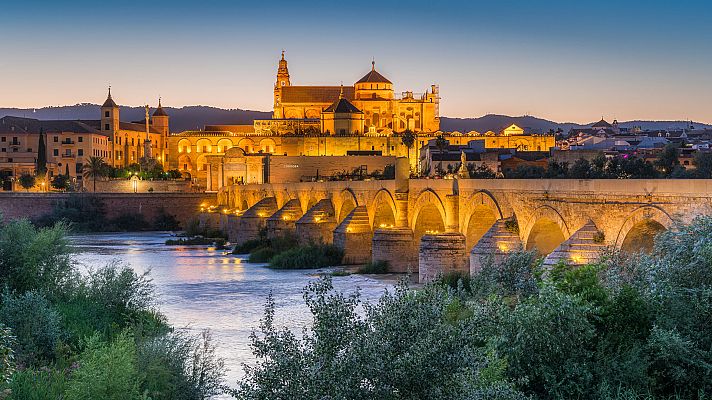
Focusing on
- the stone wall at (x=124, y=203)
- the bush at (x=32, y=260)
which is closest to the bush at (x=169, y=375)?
the bush at (x=32, y=260)

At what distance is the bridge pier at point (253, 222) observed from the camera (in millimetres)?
36281

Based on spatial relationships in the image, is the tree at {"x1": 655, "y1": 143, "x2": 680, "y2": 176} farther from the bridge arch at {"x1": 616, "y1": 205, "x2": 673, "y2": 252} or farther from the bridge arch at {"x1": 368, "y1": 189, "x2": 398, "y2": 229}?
the bridge arch at {"x1": 616, "y1": 205, "x2": 673, "y2": 252}

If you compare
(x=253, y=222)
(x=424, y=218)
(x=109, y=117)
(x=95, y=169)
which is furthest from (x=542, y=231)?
(x=109, y=117)

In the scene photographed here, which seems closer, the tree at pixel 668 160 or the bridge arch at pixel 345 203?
the bridge arch at pixel 345 203

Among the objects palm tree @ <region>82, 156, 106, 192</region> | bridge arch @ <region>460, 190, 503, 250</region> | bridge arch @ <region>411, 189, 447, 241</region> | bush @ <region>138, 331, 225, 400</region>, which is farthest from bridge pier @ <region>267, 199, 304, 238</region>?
palm tree @ <region>82, 156, 106, 192</region>

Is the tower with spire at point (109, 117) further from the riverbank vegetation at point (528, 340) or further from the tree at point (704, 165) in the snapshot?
the riverbank vegetation at point (528, 340)

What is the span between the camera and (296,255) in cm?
2797

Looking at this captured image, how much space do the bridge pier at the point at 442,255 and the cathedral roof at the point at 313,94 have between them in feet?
217

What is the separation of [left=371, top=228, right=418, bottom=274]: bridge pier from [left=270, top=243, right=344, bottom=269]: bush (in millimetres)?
3076

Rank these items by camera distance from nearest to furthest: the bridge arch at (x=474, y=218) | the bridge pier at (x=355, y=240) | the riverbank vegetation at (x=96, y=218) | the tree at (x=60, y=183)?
the bridge arch at (x=474, y=218) < the bridge pier at (x=355, y=240) < the riverbank vegetation at (x=96, y=218) < the tree at (x=60, y=183)

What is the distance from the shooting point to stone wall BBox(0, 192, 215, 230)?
50250mm

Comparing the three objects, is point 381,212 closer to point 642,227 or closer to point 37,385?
point 642,227

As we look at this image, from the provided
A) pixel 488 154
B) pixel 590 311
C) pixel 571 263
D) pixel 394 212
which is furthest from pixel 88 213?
pixel 590 311

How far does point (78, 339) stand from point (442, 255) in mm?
10477
